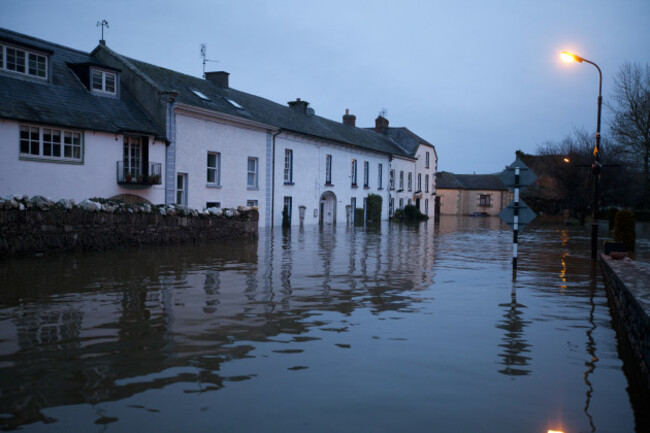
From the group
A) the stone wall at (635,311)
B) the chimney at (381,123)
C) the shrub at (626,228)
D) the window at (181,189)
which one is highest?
the chimney at (381,123)

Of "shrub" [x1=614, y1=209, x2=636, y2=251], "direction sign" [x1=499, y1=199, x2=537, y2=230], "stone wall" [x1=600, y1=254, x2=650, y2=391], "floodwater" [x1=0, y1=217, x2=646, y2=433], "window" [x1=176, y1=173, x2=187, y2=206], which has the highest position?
"window" [x1=176, y1=173, x2=187, y2=206]

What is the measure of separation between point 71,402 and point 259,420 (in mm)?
1494

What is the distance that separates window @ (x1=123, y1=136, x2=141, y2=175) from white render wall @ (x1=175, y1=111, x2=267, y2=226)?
183 centimetres

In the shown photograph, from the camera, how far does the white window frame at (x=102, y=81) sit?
74.5 feet

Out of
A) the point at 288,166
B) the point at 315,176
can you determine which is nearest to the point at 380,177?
the point at 315,176

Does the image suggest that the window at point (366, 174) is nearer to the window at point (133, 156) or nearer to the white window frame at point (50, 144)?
the window at point (133, 156)

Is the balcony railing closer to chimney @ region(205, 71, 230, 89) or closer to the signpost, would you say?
chimney @ region(205, 71, 230, 89)

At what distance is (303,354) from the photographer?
5.90m

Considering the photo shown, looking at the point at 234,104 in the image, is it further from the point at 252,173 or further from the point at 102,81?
the point at 102,81

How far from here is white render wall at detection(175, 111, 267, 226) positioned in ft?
82.4

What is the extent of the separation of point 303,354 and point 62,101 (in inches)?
722

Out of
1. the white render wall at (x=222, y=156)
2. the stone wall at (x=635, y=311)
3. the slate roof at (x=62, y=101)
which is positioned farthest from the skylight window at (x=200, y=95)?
the stone wall at (x=635, y=311)

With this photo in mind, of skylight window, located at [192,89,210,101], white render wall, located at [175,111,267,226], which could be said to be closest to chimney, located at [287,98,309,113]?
white render wall, located at [175,111,267,226]

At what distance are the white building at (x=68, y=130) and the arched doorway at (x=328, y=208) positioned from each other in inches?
661
